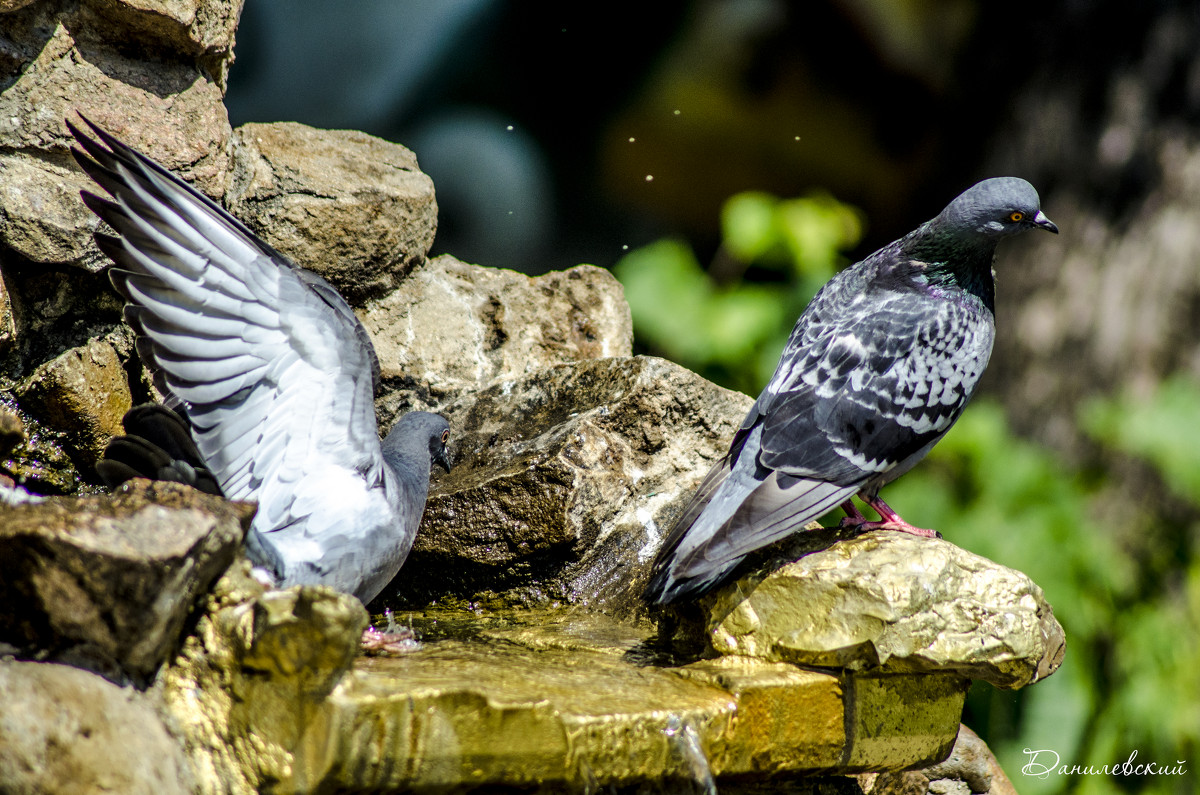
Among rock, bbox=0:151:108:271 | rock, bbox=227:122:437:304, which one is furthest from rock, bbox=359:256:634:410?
rock, bbox=0:151:108:271

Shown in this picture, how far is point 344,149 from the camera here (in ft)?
13.0

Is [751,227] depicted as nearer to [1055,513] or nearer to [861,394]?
[1055,513]

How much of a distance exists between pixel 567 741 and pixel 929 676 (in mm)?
1151

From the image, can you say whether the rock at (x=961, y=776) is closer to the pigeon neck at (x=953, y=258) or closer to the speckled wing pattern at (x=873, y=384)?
the speckled wing pattern at (x=873, y=384)

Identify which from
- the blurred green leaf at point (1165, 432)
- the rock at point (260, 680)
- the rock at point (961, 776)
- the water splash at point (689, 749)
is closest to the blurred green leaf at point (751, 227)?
the blurred green leaf at point (1165, 432)

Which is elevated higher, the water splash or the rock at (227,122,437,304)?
the rock at (227,122,437,304)

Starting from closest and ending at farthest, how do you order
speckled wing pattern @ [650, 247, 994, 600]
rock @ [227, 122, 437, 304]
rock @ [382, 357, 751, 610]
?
speckled wing pattern @ [650, 247, 994, 600] < rock @ [382, 357, 751, 610] < rock @ [227, 122, 437, 304]

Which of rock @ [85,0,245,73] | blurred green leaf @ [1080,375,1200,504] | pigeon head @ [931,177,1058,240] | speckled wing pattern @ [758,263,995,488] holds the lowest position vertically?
blurred green leaf @ [1080,375,1200,504]

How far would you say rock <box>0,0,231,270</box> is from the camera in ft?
10.1

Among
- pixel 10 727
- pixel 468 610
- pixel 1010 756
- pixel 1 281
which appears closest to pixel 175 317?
pixel 1 281

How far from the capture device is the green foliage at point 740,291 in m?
5.67

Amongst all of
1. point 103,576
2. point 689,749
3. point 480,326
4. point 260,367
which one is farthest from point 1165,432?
point 103,576

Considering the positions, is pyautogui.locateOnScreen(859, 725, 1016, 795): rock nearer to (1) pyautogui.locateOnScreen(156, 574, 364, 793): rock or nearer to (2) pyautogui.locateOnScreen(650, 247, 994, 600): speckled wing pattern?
(2) pyautogui.locateOnScreen(650, 247, 994, 600): speckled wing pattern

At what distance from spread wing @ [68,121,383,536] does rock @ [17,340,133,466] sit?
722mm
